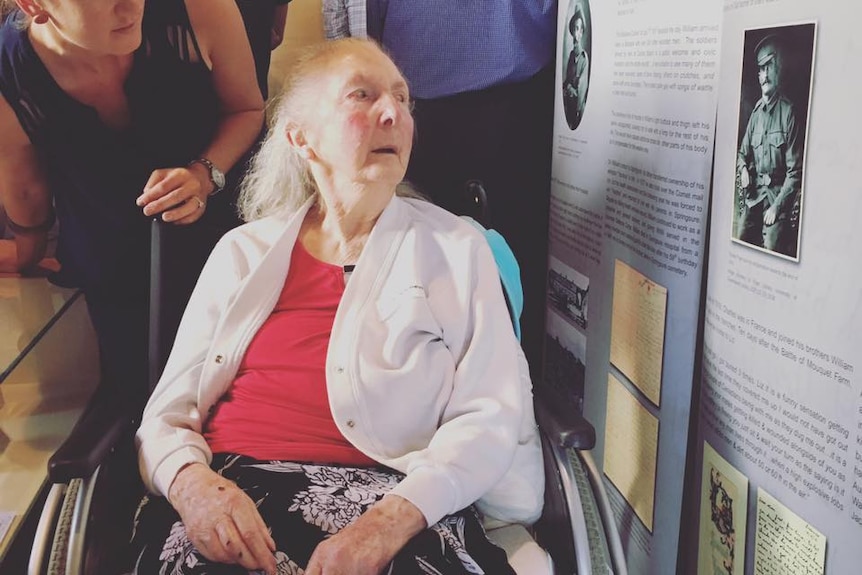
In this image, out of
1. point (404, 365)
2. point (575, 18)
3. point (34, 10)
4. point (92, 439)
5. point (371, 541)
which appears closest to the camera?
point (371, 541)

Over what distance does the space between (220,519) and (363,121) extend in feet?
2.46

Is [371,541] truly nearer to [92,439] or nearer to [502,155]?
[92,439]

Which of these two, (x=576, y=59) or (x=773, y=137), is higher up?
(x=576, y=59)

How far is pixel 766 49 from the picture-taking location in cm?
136

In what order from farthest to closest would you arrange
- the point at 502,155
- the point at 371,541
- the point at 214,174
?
the point at 502,155 < the point at 214,174 < the point at 371,541

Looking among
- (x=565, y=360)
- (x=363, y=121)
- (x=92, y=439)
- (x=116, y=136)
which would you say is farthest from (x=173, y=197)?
(x=565, y=360)

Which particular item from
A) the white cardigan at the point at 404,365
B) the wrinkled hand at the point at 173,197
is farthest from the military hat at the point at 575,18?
the wrinkled hand at the point at 173,197

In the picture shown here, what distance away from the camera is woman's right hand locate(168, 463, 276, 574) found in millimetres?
1301

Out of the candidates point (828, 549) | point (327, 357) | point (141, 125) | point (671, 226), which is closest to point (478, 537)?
point (327, 357)

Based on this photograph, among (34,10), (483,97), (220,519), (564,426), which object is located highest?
(34,10)

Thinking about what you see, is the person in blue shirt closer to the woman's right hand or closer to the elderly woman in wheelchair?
the elderly woman in wheelchair

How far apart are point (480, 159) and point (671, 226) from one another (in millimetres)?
798

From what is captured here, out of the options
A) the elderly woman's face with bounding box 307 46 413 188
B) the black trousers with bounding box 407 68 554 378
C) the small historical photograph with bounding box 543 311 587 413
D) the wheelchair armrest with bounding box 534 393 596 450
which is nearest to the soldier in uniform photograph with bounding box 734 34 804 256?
the wheelchair armrest with bounding box 534 393 596 450

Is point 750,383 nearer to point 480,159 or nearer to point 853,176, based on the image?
point 853,176
